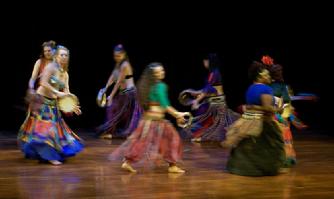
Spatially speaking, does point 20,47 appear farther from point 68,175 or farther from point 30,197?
point 30,197

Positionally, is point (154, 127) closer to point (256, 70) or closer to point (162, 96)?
point (162, 96)

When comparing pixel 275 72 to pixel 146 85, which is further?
pixel 275 72

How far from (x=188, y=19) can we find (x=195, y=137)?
2949mm

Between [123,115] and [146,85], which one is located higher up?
[146,85]

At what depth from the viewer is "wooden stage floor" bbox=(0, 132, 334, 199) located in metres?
4.43

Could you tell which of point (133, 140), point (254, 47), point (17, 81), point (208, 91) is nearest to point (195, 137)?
point (208, 91)

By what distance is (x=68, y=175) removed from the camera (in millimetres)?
5141

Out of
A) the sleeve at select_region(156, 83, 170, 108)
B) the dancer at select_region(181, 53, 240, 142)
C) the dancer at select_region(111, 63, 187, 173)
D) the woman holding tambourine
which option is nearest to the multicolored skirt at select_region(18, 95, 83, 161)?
the woman holding tambourine

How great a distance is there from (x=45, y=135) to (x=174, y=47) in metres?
4.79

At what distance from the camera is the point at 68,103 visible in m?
5.78

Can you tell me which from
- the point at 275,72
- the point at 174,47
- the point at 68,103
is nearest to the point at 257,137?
the point at 275,72

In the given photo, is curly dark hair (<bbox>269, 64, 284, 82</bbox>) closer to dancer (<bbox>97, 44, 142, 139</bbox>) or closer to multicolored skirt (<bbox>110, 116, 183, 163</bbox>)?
multicolored skirt (<bbox>110, 116, 183, 163</bbox>)

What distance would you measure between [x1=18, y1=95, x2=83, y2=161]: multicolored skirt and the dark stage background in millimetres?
3388

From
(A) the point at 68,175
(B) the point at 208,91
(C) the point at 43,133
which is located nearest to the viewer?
(A) the point at 68,175
